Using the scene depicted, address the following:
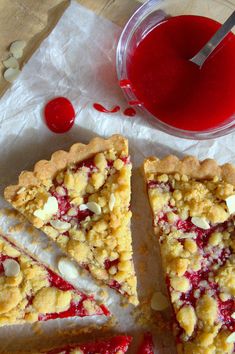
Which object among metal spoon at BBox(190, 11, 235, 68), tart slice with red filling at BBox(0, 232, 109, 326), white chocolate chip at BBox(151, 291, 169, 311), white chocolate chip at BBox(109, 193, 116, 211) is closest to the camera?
metal spoon at BBox(190, 11, 235, 68)

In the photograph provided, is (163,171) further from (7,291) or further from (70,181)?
(7,291)

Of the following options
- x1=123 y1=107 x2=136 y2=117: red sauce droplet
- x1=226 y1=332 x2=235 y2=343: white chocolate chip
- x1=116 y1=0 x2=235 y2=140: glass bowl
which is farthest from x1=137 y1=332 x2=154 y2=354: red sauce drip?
x1=123 y1=107 x2=136 y2=117: red sauce droplet

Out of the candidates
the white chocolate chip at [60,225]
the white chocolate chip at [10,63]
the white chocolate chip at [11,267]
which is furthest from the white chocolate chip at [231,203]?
the white chocolate chip at [10,63]

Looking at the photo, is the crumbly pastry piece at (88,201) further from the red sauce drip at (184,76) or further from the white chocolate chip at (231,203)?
the white chocolate chip at (231,203)

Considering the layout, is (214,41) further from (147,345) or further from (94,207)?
(147,345)

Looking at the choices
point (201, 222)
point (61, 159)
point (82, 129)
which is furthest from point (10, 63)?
point (201, 222)

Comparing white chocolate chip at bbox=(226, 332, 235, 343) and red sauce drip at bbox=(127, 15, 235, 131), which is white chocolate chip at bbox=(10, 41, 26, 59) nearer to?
red sauce drip at bbox=(127, 15, 235, 131)

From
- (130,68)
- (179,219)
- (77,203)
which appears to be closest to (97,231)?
(77,203)
